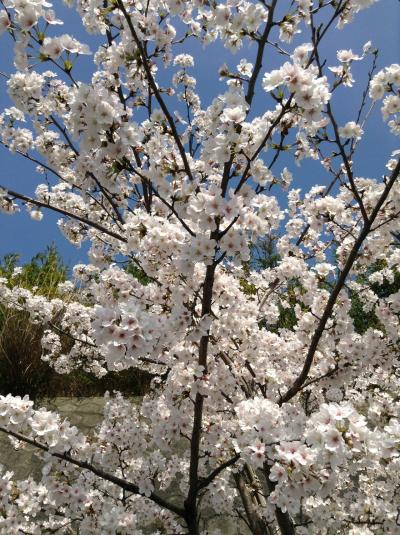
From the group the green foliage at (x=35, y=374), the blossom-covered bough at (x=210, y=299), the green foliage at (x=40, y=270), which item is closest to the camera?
the blossom-covered bough at (x=210, y=299)

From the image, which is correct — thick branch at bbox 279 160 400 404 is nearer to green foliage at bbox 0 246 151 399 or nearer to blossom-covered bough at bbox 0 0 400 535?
blossom-covered bough at bbox 0 0 400 535

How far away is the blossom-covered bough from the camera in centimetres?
278

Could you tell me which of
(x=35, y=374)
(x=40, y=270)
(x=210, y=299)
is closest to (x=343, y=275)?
(x=210, y=299)

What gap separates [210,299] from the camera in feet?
10.5

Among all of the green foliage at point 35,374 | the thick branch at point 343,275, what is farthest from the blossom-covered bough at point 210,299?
the green foliage at point 35,374

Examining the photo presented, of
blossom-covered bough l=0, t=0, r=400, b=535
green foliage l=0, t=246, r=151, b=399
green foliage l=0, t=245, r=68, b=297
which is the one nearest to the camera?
blossom-covered bough l=0, t=0, r=400, b=535

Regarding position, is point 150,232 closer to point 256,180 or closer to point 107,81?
point 256,180

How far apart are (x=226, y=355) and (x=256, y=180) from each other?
1.90 metres

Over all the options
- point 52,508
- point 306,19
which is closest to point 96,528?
point 52,508

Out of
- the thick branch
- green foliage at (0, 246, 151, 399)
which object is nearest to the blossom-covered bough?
the thick branch

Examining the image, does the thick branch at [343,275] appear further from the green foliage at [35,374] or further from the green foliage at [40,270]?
the green foliage at [40,270]

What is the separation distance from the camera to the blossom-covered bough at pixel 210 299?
278 cm

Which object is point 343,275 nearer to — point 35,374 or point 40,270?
point 35,374

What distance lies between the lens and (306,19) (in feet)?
12.3
